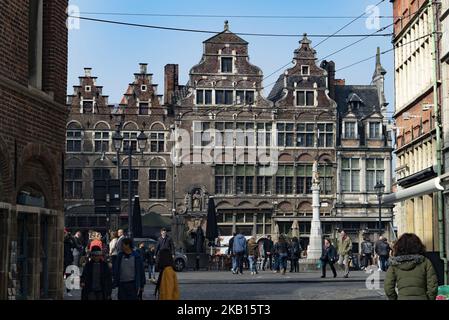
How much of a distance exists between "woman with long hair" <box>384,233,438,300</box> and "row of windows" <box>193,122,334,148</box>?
44.2 metres

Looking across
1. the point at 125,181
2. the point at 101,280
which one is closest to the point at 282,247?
the point at 101,280

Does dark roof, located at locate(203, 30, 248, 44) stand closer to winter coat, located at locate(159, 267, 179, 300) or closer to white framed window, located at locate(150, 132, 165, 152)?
white framed window, located at locate(150, 132, 165, 152)

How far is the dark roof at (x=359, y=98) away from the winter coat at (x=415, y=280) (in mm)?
46333

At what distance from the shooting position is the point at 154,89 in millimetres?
53125

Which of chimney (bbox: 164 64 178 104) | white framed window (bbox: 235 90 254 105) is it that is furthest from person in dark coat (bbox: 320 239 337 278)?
chimney (bbox: 164 64 178 104)

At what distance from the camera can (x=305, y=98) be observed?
53.2 m

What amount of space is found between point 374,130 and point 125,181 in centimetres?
1497

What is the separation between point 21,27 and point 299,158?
39.5 m

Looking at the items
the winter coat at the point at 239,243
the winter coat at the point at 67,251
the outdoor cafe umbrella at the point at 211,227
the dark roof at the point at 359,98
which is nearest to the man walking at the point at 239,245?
the winter coat at the point at 239,243

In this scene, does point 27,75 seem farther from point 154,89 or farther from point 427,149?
point 154,89

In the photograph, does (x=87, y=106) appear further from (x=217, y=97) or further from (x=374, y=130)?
(x=374, y=130)

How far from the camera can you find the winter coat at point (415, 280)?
7805 millimetres
